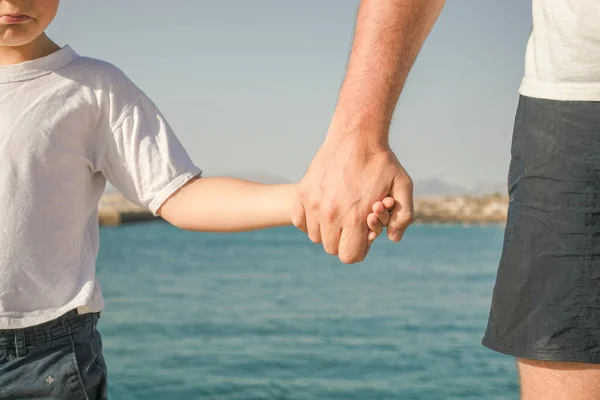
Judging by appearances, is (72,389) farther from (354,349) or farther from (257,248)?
(257,248)

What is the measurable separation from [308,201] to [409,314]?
1936 centimetres

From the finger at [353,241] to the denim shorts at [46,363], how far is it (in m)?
0.53

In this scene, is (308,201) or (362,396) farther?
(362,396)

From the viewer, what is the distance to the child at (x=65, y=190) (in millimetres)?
1535

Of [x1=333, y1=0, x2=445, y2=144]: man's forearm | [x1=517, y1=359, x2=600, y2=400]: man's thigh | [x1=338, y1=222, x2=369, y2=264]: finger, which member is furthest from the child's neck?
[x1=517, y1=359, x2=600, y2=400]: man's thigh

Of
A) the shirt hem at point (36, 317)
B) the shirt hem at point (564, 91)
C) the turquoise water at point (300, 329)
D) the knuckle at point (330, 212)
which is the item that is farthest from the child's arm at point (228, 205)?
the turquoise water at point (300, 329)

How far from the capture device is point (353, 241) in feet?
4.38

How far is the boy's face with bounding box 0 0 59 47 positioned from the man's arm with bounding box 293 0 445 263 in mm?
554

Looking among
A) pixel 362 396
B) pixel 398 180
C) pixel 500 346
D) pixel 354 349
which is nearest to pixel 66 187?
pixel 398 180

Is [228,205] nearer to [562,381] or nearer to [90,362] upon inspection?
[90,362]

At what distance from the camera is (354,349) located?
594 inches

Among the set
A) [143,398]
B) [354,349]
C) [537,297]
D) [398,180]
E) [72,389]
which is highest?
[398,180]

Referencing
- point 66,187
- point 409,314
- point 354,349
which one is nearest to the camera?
point 66,187

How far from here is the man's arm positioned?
1.32 meters
